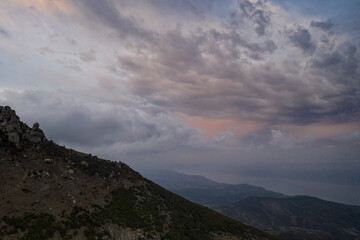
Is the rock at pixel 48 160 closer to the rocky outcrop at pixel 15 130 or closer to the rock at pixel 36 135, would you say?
the rocky outcrop at pixel 15 130

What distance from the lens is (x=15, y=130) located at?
5900 centimetres

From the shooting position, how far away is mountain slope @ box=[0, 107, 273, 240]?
40031 mm

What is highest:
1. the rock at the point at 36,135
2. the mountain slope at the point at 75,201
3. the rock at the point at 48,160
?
the rock at the point at 36,135

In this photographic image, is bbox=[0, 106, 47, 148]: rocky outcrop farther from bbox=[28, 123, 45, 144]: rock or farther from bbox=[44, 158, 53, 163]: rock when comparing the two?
bbox=[44, 158, 53, 163]: rock

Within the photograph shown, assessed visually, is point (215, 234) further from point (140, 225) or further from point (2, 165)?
point (2, 165)

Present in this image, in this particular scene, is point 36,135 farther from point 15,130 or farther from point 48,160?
point 48,160

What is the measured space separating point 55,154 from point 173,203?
4609 centimetres

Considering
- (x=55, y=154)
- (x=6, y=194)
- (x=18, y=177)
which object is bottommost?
(x=6, y=194)

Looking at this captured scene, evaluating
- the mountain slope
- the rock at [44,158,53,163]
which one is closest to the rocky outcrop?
the mountain slope

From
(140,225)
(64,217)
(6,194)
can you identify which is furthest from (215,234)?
(6,194)

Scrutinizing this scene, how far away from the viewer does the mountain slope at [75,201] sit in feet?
131

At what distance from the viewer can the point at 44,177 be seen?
2084 inches

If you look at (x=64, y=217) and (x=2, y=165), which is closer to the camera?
(x=64, y=217)

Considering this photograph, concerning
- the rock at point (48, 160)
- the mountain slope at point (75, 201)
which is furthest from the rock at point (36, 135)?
the rock at point (48, 160)
